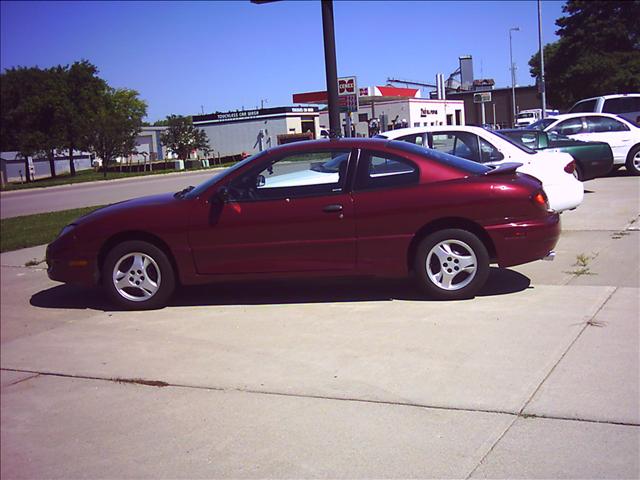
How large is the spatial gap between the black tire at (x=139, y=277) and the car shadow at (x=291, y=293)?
0.29m

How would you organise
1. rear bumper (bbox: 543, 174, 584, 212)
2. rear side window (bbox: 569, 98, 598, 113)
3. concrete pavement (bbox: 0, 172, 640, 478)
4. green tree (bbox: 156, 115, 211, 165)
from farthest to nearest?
1. green tree (bbox: 156, 115, 211, 165)
2. rear side window (bbox: 569, 98, 598, 113)
3. rear bumper (bbox: 543, 174, 584, 212)
4. concrete pavement (bbox: 0, 172, 640, 478)

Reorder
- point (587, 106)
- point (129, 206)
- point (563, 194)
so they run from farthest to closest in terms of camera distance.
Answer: point (587, 106) < point (563, 194) < point (129, 206)

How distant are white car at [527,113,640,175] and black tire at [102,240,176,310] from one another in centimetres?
1183

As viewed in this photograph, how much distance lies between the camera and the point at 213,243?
6.66 m

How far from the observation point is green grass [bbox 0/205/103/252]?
11664 millimetres

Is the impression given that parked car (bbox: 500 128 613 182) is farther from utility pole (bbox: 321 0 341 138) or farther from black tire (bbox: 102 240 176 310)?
black tire (bbox: 102 240 176 310)

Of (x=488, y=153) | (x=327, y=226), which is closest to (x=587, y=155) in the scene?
(x=488, y=153)

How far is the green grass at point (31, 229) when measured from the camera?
1166cm

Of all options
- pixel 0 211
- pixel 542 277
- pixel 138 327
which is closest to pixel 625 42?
pixel 0 211

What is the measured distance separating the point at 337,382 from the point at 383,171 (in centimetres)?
260

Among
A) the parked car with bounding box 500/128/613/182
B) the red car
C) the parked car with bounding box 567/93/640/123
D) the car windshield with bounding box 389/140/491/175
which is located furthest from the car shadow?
the parked car with bounding box 567/93/640/123

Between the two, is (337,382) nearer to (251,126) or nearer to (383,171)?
(383,171)

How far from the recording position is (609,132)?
53.8ft

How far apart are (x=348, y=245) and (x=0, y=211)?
16571mm
